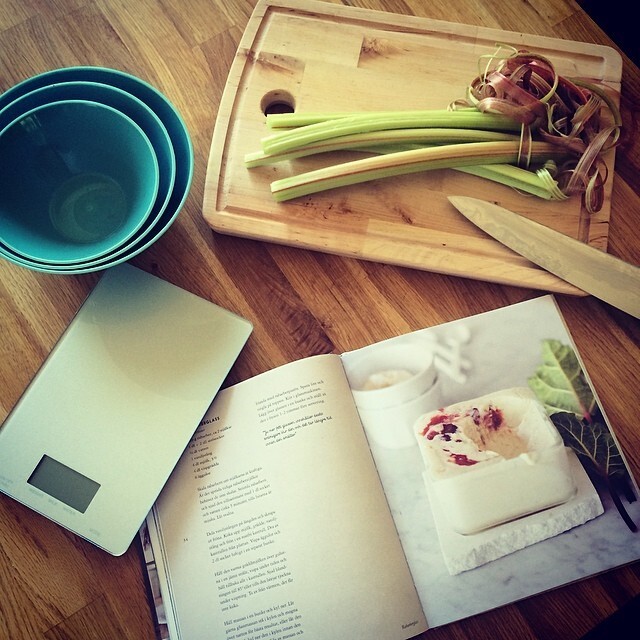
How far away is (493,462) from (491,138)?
1.27ft

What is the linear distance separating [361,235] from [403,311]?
11 cm

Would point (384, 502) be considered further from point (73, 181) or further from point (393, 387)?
point (73, 181)

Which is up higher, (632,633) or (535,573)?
(535,573)

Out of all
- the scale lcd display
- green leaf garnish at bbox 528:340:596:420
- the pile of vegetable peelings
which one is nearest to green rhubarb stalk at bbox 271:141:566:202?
the pile of vegetable peelings

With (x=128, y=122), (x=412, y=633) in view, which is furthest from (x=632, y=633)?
(x=128, y=122)

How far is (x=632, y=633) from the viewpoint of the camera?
0.64 m

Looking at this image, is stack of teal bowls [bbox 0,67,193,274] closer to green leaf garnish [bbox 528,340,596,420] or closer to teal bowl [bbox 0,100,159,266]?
teal bowl [bbox 0,100,159,266]

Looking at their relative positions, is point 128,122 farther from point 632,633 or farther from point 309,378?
point 632,633

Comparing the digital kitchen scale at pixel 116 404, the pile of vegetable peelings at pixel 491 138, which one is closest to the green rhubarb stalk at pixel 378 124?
the pile of vegetable peelings at pixel 491 138

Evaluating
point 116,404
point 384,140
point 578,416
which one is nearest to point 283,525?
point 116,404

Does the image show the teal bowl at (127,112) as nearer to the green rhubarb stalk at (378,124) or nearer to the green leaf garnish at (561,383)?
the green rhubarb stalk at (378,124)

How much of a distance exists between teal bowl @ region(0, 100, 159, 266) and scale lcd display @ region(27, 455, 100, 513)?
0.23 metres

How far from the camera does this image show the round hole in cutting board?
28.5 inches

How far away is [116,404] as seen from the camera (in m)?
0.64
